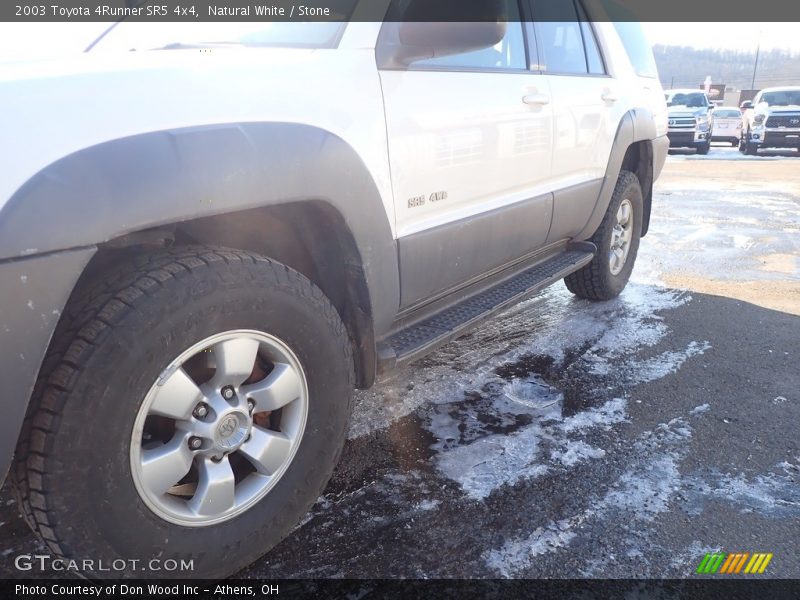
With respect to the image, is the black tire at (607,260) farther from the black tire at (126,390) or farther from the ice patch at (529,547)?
the black tire at (126,390)

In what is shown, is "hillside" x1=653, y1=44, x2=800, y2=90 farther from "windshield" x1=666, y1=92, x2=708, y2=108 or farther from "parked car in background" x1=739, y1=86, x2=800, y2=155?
"parked car in background" x1=739, y1=86, x2=800, y2=155

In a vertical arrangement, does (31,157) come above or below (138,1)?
below

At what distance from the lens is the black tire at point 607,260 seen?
13.4 ft

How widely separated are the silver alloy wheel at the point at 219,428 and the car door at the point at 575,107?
6.54ft

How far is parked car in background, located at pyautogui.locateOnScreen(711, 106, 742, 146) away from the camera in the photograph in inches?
778

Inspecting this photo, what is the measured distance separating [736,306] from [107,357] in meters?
4.25

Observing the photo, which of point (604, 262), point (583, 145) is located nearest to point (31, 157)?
point (583, 145)

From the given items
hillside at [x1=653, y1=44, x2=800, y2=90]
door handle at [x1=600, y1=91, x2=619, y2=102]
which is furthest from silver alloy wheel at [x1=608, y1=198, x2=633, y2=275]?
hillside at [x1=653, y1=44, x2=800, y2=90]

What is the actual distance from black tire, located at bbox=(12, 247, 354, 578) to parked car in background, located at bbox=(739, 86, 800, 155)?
718 inches

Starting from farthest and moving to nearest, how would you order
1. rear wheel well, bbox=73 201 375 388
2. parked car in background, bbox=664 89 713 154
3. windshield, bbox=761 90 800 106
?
parked car in background, bbox=664 89 713 154
windshield, bbox=761 90 800 106
rear wheel well, bbox=73 201 375 388

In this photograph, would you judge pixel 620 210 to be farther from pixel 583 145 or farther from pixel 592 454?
pixel 592 454

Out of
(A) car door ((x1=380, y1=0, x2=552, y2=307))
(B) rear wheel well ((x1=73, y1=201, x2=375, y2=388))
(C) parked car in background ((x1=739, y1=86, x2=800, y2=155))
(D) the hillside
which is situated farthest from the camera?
(D) the hillside

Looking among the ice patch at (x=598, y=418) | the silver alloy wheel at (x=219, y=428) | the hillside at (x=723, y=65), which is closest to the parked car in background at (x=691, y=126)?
the ice patch at (x=598, y=418)

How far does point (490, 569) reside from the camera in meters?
1.89
